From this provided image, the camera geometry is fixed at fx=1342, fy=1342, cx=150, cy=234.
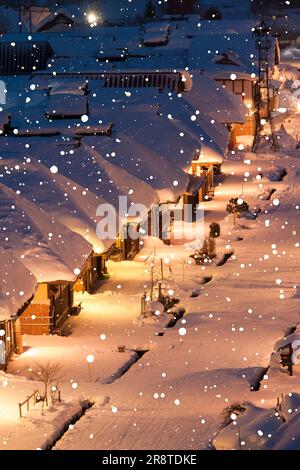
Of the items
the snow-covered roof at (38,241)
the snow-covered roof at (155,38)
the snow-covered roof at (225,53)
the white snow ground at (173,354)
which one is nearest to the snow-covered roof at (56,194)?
the snow-covered roof at (38,241)

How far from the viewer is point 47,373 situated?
17594 mm

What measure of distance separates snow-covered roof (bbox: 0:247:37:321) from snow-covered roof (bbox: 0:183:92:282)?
1.50 feet

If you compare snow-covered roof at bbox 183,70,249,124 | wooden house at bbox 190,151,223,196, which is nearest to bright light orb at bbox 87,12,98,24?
snow-covered roof at bbox 183,70,249,124

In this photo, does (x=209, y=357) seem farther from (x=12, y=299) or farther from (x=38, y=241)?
(x=38, y=241)

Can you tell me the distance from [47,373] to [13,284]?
1.49 metres

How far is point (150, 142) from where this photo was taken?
30.6 metres

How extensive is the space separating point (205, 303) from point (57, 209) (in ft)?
9.73

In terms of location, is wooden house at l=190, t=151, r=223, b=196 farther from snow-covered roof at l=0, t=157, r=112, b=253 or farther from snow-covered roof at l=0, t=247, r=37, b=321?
snow-covered roof at l=0, t=247, r=37, b=321

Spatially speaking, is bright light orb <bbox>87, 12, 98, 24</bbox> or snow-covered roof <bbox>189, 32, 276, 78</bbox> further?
bright light orb <bbox>87, 12, 98, 24</bbox>

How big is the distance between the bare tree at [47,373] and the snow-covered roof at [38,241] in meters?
1.61

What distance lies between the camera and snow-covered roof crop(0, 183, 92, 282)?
19766mm

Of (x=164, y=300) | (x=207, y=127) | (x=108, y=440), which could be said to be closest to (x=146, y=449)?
(x=108, y=440)

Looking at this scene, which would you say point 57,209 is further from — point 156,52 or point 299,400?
point 156,52

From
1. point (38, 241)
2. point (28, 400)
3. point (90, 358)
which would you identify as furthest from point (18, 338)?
point (28, 400)
